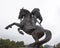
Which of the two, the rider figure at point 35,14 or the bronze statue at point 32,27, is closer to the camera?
the bronze statue at point 32,27

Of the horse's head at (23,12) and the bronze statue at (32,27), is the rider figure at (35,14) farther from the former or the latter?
the horse's head at (23,12)

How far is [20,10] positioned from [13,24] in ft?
3.44

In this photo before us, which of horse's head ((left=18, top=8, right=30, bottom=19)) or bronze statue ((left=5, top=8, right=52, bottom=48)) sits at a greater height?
horse's head ((left=18, top=8, right=30, bottom=19))

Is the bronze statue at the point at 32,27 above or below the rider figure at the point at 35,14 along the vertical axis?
below

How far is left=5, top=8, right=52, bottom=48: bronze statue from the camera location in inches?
637

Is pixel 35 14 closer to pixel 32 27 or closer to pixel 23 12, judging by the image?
pixel 23 12

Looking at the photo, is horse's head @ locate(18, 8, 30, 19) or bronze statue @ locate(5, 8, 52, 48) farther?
horse's head @ locate(18, 8, 30, 19)

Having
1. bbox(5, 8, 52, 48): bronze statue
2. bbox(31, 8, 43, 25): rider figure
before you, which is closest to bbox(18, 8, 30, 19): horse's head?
bbox(5, 8, 52, 48): bronze statue

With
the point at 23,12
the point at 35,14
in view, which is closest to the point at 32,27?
the point at 35,14

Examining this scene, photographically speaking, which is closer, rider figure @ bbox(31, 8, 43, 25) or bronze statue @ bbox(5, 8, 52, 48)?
bronze statue @ bbox(5, 8, 52, 48)

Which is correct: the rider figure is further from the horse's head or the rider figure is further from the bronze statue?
the horse's head

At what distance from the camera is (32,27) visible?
54.2 feet

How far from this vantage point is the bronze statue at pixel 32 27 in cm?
1619

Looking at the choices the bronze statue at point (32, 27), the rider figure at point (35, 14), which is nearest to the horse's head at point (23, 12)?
the bronze statue at point (32, 27)
